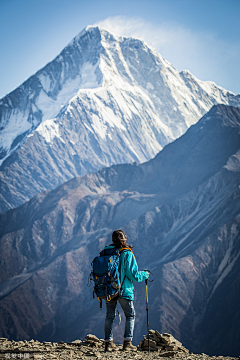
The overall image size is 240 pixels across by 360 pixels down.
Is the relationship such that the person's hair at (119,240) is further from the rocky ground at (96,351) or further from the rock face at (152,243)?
the rock face at (152,243)

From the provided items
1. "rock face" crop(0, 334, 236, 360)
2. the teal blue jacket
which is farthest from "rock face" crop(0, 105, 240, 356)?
the teal blue jacket

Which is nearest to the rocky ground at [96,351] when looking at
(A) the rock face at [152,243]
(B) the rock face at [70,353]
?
(B) the rock face at [70,353]

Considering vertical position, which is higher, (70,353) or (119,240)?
(119,240)

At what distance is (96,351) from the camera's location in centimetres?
861

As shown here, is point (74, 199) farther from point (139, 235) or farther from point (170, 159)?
point (170, 159)

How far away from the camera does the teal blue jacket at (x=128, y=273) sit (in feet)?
25.8

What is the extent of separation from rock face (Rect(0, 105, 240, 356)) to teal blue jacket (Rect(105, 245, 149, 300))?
254 ft

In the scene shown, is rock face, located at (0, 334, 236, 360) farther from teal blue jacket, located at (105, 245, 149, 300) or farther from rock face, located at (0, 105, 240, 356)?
rock face, located at (0, 105, 240, 356)

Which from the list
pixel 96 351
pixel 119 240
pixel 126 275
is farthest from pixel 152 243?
pixel 119 240

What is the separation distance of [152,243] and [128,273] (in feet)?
418

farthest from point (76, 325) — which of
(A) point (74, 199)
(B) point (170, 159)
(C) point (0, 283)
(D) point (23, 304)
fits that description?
(B) point (170, 159)

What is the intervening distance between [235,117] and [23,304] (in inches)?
4818

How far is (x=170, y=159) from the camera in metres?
183

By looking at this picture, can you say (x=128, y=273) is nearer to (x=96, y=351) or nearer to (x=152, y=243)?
(x=96, y=351)
